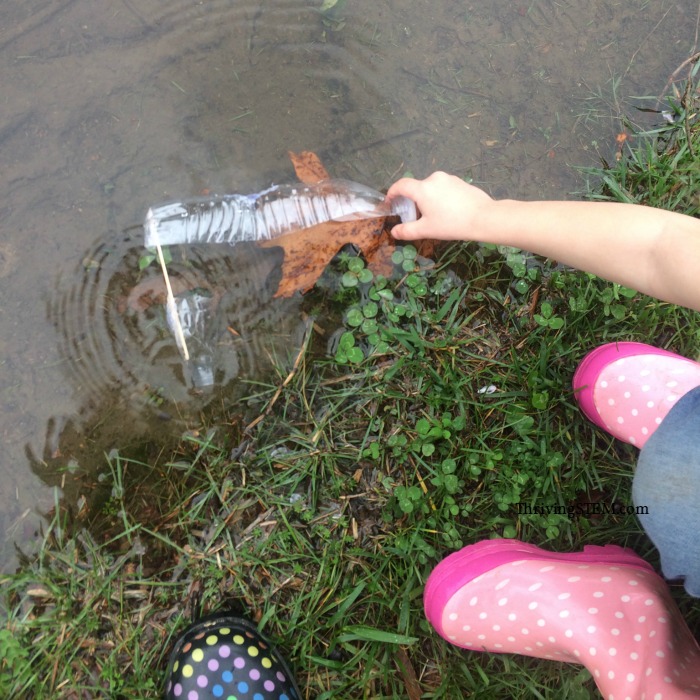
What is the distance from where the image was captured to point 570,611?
1.93 metres

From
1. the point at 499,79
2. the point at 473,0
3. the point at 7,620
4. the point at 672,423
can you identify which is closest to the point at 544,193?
the point at 499,79

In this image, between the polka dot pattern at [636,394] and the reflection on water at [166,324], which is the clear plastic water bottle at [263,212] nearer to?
the reflection on water at [166,324]

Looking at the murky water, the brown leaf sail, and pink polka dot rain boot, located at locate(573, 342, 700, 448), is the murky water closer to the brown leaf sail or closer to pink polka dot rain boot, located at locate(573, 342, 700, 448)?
the brown leaf sail

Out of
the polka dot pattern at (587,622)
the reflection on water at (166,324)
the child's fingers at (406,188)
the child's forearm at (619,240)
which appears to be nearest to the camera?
the child's forearm at (619,240)

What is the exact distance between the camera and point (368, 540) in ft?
6.84

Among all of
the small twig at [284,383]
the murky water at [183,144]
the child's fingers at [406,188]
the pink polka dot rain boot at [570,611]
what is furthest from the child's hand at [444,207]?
the pink polka dot rain boot at [570,611]

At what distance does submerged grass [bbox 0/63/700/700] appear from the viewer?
2.01m

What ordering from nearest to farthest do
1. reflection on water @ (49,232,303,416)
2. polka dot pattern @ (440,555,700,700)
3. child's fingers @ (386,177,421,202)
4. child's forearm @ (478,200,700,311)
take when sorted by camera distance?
child's forearm @ (478,200,700,311)
polka dot pattern @ (440,555,700,700)
child's fingers @ (386,177,421,202)
reflection on water @ (49,232,303,416)

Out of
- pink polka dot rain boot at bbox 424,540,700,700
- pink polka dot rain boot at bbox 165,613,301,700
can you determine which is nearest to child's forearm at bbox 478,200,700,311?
pink polka dot rain boot at bbox 424,540,700,700

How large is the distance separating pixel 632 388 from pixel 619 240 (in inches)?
26.7

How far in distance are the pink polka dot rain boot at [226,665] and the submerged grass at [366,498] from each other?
0.06 metres

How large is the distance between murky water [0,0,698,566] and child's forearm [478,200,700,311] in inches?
20.5

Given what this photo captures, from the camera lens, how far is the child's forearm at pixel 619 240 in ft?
5.05

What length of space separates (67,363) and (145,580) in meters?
0.77
